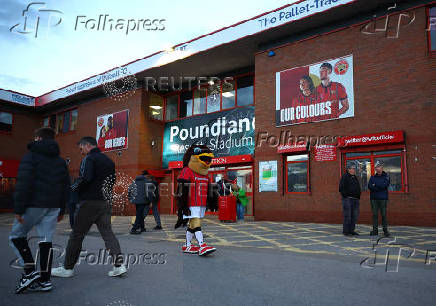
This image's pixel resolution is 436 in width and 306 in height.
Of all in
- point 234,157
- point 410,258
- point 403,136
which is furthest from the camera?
point 234,157

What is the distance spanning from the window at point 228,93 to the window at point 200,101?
1399mm

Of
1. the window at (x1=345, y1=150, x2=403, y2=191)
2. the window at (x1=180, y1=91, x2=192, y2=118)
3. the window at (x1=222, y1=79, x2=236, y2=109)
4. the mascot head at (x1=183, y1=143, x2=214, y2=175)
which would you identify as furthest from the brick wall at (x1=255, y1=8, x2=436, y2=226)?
the mascot head at (x1=183, y1=143, x2=214, y2=175)

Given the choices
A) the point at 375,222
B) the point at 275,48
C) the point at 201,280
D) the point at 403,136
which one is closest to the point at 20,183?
the point at 201,280

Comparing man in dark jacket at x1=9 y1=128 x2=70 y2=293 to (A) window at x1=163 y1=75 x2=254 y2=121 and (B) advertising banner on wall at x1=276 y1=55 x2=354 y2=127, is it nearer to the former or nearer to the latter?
(B) advertising banner on wall at x1=276 y1=55 x2=354 y2=127

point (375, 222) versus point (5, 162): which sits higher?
point (5, 162)

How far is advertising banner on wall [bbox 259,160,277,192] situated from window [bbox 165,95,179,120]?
801cm

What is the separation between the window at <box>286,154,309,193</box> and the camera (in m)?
13.2

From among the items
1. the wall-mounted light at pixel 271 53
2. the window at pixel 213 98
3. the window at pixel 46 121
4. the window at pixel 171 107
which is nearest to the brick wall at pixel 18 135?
the window at pixel 46 121

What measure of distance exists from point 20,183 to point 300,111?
11.4 metres

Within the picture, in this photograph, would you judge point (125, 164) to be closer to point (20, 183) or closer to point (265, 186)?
point (265, 186)

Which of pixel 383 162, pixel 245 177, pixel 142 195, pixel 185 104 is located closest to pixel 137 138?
pixel 185 104

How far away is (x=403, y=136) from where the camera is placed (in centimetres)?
1103

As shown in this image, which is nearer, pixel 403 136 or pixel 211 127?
pixel 403 136

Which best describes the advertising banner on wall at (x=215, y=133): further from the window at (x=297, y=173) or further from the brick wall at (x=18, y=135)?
the brick wall at (x=18, y=135)
